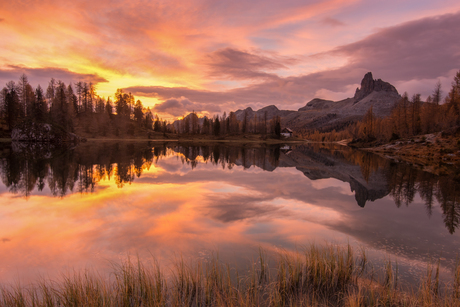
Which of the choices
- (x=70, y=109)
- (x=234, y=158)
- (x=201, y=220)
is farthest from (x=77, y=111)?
(x=201, y=220)

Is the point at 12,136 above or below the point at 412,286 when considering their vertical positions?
above

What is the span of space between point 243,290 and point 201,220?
5641 millimetres

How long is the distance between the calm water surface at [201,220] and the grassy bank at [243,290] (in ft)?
3.19

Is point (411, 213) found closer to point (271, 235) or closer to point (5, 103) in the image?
point (271, 235)

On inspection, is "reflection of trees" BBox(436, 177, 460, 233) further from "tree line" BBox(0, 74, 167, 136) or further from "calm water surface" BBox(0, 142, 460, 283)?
"tree line" BBox(0, 74, 167, 136)

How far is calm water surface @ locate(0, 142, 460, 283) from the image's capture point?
7.86m

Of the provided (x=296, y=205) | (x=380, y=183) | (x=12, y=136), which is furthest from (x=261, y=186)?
(x=12, y=136)

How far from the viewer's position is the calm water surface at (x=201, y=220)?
309 inches

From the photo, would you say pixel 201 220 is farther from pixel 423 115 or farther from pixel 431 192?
pixel 423 115

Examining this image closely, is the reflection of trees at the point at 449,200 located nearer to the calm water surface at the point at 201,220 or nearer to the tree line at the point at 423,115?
the calm water surface at the point at 201,220

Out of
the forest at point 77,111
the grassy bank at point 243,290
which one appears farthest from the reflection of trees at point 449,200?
the forest at point 77,111

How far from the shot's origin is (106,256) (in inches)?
301

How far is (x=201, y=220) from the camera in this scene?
1123cm

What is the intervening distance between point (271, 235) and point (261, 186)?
33.4 ft
